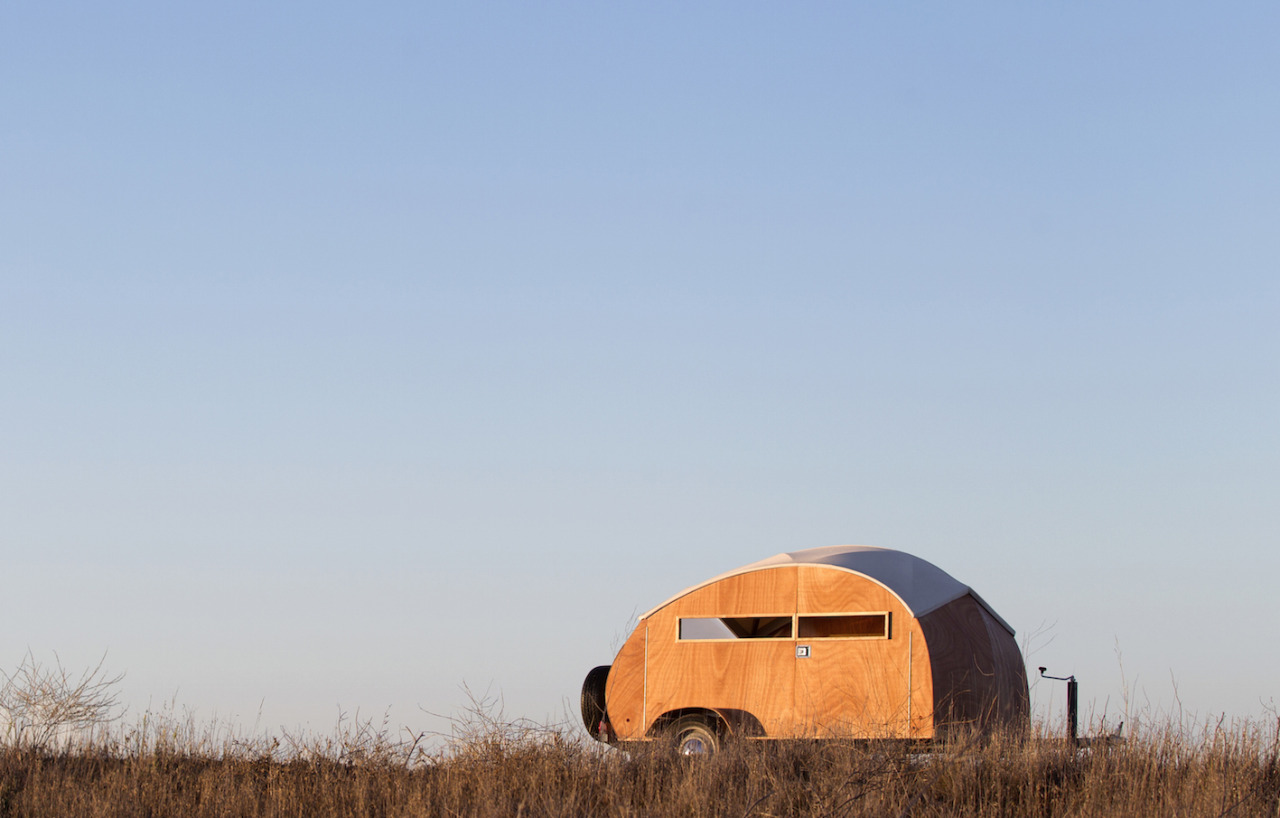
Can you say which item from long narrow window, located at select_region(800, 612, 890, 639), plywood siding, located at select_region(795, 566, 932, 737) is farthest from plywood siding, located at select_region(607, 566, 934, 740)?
long narrow window, located at select_region(800, 612, 890, 639)

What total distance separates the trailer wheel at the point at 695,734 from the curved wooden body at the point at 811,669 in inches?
7.5

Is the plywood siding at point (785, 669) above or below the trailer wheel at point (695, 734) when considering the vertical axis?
above

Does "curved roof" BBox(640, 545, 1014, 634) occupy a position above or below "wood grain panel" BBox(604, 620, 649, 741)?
above

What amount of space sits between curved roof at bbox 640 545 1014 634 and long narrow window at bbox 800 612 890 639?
461mm

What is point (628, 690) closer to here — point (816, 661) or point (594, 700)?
point (594, 700)

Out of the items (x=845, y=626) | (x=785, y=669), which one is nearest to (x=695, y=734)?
(x=785, y=669)

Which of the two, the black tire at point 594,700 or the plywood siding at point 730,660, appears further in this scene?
the black tire at point 594,700

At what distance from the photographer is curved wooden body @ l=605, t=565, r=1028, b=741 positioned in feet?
53.1

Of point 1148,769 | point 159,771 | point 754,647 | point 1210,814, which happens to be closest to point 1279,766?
point 1148,769

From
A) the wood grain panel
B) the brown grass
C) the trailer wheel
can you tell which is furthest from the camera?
the wood grain panel

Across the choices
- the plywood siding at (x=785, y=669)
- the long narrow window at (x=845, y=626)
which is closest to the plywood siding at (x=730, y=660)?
the plywood siding at (x=785, y=669)

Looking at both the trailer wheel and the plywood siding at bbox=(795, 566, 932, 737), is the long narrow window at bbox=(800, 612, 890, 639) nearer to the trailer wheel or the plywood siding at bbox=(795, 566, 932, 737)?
the plywood siding at bbox=(795, 566, 932, 737)

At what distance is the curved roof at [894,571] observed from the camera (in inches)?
666

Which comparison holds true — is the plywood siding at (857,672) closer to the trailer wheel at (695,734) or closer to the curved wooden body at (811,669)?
the curved wooden body at (811,669)
